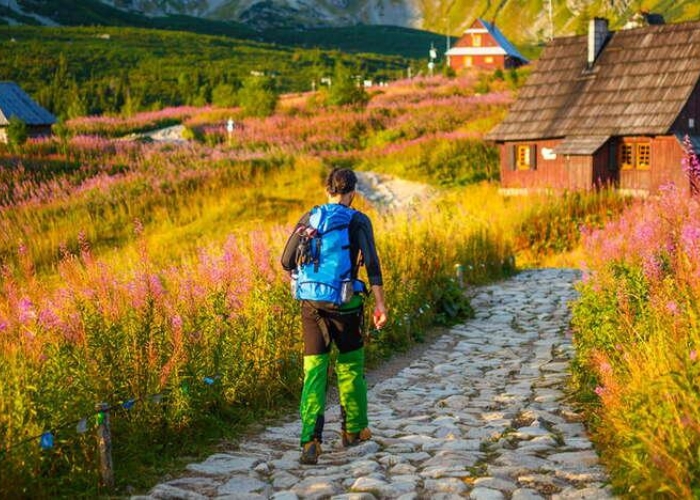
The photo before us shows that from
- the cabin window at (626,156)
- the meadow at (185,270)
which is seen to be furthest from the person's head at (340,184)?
the cabin window at (626,156)

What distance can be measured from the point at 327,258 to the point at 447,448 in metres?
1.55

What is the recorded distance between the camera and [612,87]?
2491cm

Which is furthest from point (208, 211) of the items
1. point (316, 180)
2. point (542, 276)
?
point (542, 276)

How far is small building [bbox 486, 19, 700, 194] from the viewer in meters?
23.5

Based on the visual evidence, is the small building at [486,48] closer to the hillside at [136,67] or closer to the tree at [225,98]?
the hillside at [136,67]

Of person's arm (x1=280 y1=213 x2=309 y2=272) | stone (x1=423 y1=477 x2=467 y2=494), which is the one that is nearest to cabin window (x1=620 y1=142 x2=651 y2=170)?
person's arm (x1=280 y1=213 x2=309 y2=272)

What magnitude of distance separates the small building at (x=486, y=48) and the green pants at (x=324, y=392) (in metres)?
82.6

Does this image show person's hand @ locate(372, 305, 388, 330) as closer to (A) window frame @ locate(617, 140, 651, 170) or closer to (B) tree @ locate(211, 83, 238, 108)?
(A) window frame @ locate(617, 140, 651, 170)

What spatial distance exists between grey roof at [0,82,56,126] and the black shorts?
35378 millimetres

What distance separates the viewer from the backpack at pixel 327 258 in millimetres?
5910

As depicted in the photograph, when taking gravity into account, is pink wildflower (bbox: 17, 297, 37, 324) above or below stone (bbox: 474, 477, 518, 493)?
above

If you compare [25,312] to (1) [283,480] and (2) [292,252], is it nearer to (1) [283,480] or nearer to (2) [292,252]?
(2) [292,252]

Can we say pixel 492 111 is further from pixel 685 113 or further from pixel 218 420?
pixel 218 420

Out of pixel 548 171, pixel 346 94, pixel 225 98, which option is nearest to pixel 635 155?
pixel 548 171
